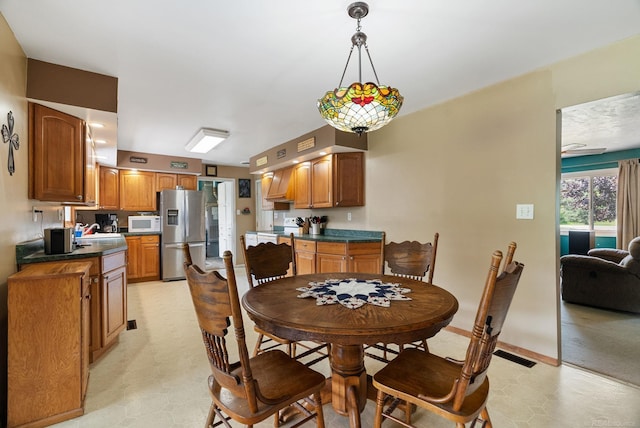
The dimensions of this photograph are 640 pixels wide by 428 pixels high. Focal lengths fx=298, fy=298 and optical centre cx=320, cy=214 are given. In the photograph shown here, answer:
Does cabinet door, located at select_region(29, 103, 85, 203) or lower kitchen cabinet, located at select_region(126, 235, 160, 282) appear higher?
cabinet door, located at select_region(29, 103, 85, 203)

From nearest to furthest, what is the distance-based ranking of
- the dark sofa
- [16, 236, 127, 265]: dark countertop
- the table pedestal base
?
the table pedestal base < [16, 236, 127, 265]: dark countertop < the dark sofa

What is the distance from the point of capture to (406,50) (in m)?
2.15

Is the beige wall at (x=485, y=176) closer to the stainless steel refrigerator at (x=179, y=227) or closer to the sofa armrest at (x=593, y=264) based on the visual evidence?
the sofa armrest at (x=593, y=264)

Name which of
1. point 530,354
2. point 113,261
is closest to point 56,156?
point 113,261

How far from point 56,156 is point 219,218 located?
16.3ft

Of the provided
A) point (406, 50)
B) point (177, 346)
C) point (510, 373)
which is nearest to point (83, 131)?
point (177, 346)

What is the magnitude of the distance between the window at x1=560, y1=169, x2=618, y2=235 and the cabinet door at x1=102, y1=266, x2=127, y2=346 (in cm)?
723

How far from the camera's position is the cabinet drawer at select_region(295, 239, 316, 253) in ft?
13.4

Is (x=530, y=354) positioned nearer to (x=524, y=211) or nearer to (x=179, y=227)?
(x=524, y=211)

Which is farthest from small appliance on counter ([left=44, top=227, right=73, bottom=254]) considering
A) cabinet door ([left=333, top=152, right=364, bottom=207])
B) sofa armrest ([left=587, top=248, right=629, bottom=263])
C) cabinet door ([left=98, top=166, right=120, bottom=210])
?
sofa armrest ([left=587, top=248, right=629, bottom=263])

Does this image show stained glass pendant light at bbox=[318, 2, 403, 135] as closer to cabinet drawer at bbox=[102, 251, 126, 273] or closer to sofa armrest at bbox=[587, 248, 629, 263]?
cabinet drawer at bbox=[102, 251, 126, 273]

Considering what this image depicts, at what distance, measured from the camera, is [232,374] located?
114 centimetres


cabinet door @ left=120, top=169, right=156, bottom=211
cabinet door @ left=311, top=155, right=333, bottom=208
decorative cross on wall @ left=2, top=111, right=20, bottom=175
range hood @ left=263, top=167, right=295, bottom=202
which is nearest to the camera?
decorative cross on wall @ left=2, top=111, right=20, bottom=175

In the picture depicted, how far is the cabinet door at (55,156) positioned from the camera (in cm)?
232
